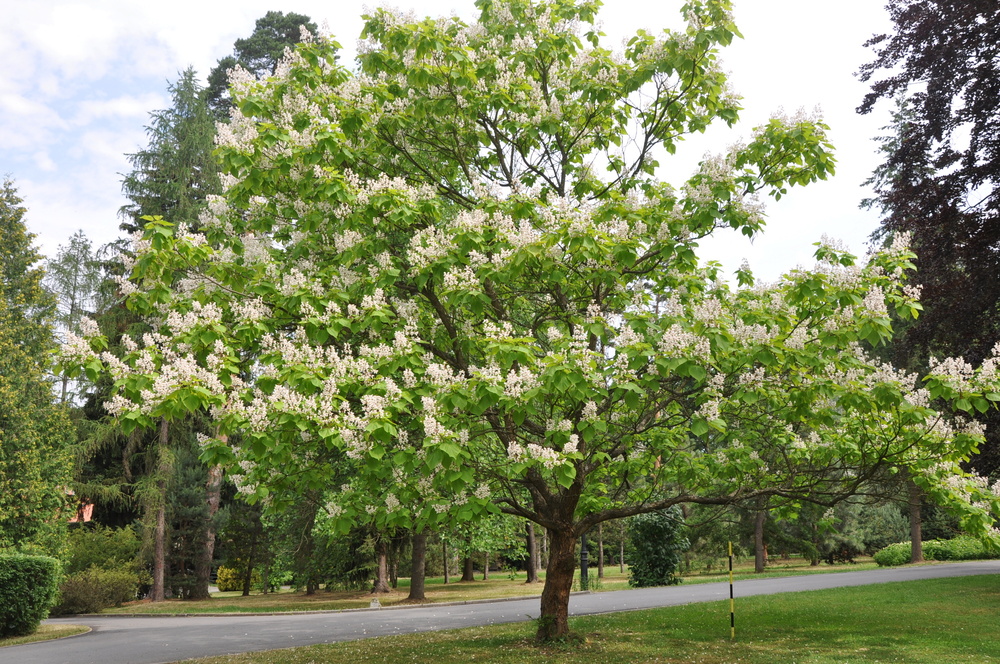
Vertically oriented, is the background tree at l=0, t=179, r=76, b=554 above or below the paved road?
above

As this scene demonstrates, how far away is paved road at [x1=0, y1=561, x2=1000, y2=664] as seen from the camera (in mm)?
13055

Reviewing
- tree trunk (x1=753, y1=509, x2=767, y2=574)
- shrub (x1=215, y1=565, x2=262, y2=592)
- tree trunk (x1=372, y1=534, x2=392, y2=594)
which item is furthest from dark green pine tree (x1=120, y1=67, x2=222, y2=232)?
tree trunk (x1=753, y1=509, x2=767, y2=574)

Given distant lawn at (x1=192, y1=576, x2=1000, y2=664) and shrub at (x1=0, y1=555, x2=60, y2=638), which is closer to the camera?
distant lawn at (x1=192, y1=576, x2=1000, y2=664)

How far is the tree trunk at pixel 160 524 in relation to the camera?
26141mm

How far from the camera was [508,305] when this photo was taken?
10.9 meters

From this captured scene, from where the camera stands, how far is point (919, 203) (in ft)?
49.9

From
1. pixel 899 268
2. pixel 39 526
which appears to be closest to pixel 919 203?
pixel 899 268

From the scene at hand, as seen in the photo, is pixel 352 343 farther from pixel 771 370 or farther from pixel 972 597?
pixel 972 597

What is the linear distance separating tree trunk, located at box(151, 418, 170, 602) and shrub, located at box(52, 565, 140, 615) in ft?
3.48

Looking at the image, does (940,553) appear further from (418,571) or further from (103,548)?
(103,548)

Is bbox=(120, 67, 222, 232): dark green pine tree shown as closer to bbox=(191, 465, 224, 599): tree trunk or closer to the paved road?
bbox=(191, 465, 224, 599): tree trunk

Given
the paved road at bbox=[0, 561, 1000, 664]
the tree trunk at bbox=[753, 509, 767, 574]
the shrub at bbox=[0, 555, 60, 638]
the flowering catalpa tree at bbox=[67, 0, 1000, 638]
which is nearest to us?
the flowering catalpa tree at bbox=[67, 0, 1000, 638]

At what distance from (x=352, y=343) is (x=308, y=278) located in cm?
99

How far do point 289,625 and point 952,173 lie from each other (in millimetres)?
18367
